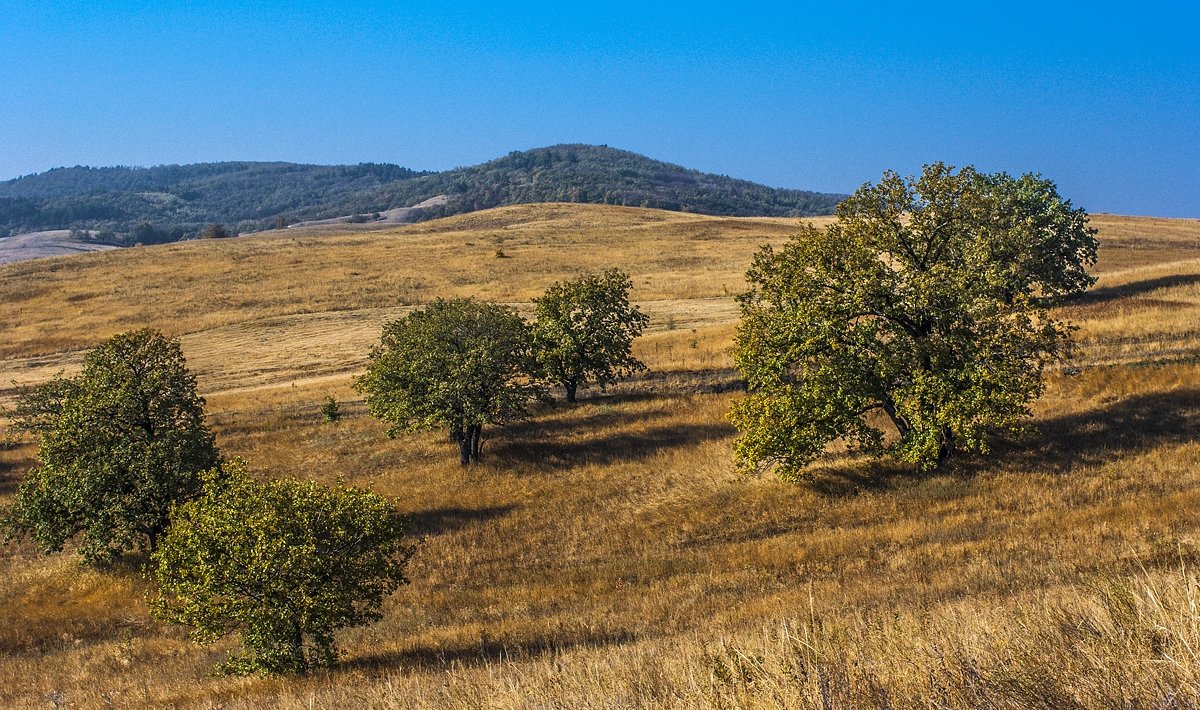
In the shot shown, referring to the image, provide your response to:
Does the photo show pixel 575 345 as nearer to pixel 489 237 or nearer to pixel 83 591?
pixel 83 591

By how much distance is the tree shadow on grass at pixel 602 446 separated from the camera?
37219 mm

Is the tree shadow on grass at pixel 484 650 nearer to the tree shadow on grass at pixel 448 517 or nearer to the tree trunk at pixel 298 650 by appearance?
the tree trunk at pixel 298 650

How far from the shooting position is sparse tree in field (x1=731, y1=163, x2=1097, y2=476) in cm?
2784

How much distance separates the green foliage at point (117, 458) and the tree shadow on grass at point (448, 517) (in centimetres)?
792

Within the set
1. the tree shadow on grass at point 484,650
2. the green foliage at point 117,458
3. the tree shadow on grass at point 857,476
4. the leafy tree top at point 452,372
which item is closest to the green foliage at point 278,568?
the tree shadow on grass at point 484,650

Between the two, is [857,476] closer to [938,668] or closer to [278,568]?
[278,568]

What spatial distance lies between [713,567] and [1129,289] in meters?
54.3

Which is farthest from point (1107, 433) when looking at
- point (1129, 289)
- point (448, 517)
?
point (1129, 289)

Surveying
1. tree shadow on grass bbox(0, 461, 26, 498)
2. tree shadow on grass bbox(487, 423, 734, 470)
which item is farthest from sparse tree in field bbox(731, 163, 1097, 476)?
tree shadow on grass bbox(0, 461, 26, 498)

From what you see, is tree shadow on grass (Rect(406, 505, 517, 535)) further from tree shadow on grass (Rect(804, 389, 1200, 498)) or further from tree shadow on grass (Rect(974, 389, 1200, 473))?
tree shadow on grass (Rect(974, 389, 1200, 473))

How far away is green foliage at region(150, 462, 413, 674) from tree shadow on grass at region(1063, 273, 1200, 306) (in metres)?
53.4

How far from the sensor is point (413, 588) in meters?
25.7

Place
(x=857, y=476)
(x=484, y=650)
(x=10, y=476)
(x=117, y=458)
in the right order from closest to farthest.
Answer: (x=484, y=650)
(x=117, y=458)
(x=857, y=476)
(x=10, y=476)

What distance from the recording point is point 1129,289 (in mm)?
62969
